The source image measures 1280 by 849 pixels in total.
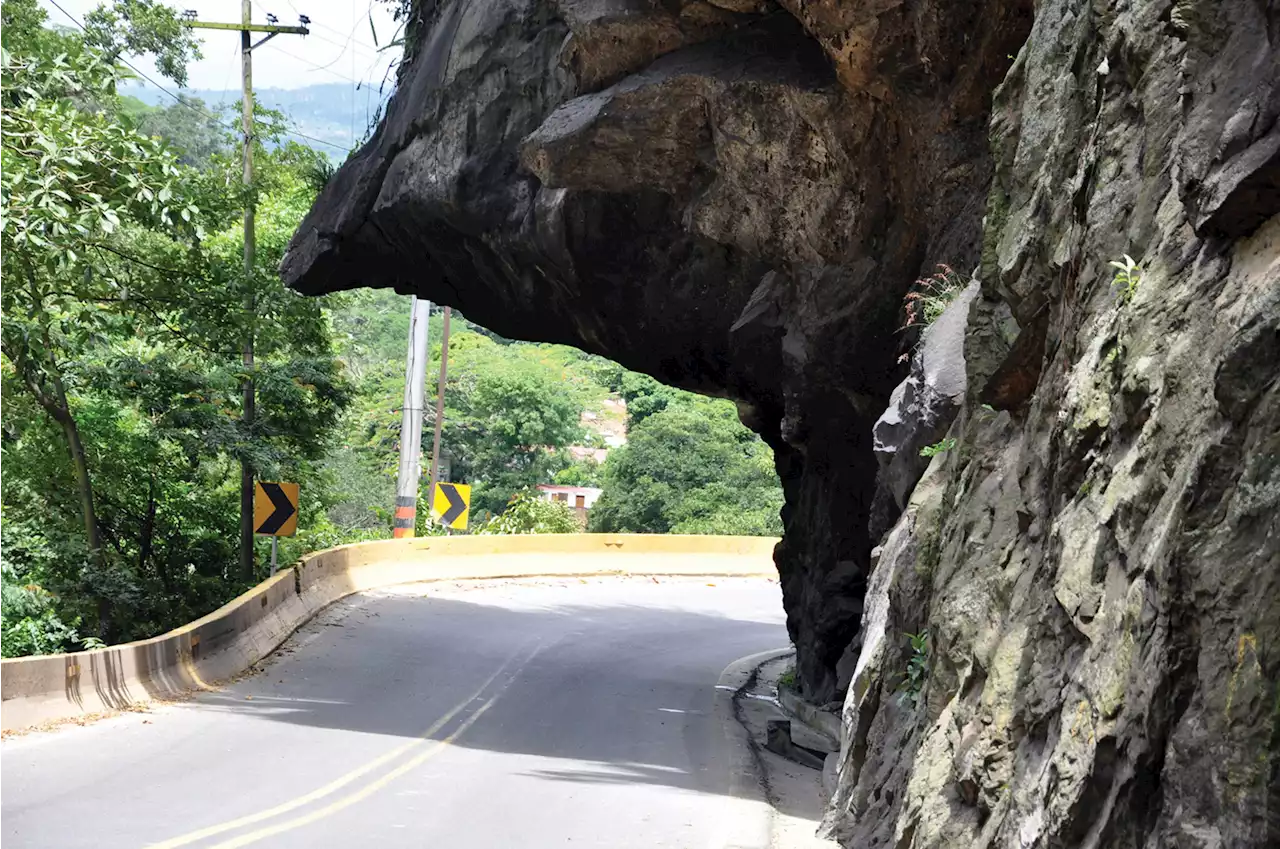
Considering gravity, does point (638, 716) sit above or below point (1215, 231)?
below

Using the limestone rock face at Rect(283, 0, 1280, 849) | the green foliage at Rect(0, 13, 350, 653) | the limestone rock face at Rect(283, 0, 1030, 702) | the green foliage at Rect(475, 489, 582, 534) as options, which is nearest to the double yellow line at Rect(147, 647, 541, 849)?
the limestone rock face at Rect(283, 0, 1280, 849)

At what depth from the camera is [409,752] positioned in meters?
13.4

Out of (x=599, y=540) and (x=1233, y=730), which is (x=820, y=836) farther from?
(x=599, y=540)

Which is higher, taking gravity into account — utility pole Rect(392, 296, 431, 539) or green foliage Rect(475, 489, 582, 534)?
utility pole Rect(392, 296, 431, 539)

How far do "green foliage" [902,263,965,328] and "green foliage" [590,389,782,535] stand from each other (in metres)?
31.4

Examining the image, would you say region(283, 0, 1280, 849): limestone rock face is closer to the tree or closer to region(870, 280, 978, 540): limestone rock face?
region(870, 280, 978, 540): limestone rock face

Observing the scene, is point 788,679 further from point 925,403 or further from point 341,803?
point 341,803

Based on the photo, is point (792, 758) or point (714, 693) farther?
point (714, 693)

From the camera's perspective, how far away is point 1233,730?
3988 mm

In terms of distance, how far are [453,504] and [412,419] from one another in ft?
11.2

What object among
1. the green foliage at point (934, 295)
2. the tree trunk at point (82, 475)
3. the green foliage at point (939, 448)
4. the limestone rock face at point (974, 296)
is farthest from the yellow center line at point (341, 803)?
the tree trunk at point (82, 475)

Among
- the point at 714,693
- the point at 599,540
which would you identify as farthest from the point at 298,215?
the point at 714,693

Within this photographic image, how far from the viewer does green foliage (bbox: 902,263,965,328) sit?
12.8 meters

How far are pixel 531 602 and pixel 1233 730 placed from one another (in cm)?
2512
